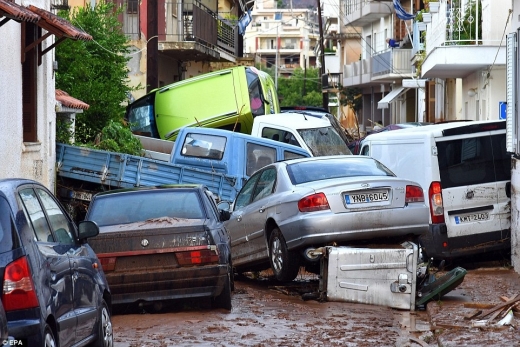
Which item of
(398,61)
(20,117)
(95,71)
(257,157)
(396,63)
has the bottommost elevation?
(257,157)

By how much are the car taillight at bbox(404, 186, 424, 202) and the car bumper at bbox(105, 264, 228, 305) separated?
8.84ft

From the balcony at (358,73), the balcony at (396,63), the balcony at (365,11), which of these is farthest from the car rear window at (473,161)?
the balcony at (365,11)

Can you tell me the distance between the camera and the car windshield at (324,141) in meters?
24.4

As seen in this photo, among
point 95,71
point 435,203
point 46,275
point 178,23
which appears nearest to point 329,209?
point 435,203

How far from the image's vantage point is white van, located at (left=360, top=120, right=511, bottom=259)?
1430 centimetres

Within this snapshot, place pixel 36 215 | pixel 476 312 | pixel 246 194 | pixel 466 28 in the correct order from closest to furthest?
pixel 36 215, pixel 476 312, pixel 246 194, pixel 466 28

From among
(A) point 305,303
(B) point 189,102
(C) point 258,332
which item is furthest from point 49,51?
(C) point 258,332

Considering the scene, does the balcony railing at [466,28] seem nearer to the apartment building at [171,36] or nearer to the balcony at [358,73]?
the apartment building at [171,36]

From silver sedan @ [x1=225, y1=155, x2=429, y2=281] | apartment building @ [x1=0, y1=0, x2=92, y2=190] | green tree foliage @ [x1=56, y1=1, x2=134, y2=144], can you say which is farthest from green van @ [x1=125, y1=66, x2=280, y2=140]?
silver sedan @ [x1=225, y1=155, x2=429, y2=281]

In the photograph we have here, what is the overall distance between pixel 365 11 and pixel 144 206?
1982 inches

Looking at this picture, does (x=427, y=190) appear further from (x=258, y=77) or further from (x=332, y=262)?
(x=258, y=77)

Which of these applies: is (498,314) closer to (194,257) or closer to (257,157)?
(194,257)

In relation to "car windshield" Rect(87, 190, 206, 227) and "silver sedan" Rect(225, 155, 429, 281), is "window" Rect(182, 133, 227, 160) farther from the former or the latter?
"car windshield" Rect(87, 190, 206, 227)

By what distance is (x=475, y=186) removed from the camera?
14.6 meters
